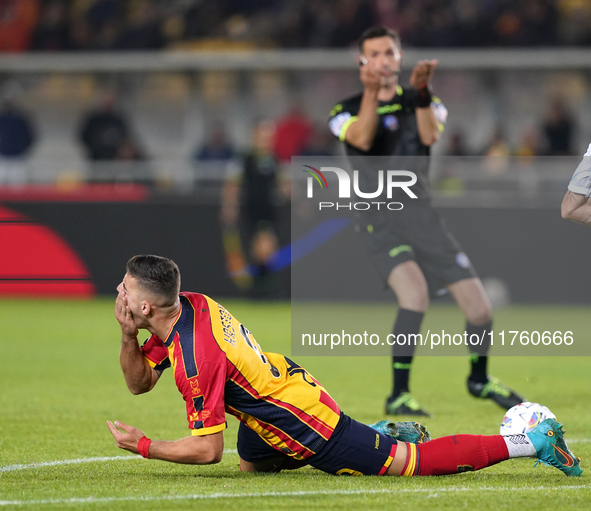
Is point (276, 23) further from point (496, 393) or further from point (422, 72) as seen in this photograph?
point (496, 393)

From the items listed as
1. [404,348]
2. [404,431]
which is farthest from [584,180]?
[404,348]

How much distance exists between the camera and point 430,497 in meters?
3.75

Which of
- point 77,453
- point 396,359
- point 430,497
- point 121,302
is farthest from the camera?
point 396,359

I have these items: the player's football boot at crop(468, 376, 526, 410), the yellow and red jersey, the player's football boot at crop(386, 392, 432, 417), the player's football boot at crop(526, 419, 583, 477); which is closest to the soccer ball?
the player's football boot at crop(526, 419, 583, 477)

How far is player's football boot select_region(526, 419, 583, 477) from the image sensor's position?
4.18 meters

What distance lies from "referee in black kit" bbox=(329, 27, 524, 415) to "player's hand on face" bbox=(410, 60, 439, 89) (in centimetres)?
12

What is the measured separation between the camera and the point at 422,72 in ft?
19.1

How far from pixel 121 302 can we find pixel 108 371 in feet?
14.3

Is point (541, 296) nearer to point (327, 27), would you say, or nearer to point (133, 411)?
point (327, 27)

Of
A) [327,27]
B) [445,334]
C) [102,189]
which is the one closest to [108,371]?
[445,334]

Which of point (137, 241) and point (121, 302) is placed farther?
point (137, 241)

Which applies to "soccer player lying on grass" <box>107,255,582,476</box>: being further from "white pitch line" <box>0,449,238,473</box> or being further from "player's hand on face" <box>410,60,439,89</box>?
"player's hand on face" <box>410,60,439,89</box>

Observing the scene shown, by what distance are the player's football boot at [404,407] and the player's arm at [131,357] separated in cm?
207

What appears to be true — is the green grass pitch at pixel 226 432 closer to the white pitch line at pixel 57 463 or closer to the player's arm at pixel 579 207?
the white pitch line at pixel 57 463
